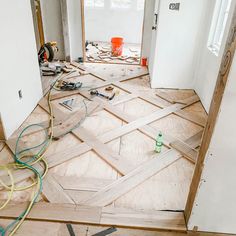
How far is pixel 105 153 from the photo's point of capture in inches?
86.8

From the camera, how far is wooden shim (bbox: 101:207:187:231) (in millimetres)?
1515

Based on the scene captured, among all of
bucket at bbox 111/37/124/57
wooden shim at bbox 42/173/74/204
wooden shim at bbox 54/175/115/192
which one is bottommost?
wooden shim at bbox 54/175/115/192

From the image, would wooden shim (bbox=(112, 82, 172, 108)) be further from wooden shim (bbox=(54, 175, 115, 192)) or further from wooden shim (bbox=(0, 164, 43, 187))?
wooden shim (bbox=(0, 164, 43, 187))

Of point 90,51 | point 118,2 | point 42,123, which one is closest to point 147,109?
point 42,123

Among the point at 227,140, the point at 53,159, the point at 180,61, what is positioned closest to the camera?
the point at 227,140

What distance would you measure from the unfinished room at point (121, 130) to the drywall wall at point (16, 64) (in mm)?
12

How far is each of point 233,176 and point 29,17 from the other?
2705 mm

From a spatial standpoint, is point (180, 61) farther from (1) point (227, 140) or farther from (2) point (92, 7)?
(2) point (92, 7)

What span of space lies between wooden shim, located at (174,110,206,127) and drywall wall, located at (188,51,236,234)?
149 cm

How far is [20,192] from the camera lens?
1768 mm

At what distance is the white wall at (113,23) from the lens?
661 centimetres

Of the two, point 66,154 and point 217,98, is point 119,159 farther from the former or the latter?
point 217,98

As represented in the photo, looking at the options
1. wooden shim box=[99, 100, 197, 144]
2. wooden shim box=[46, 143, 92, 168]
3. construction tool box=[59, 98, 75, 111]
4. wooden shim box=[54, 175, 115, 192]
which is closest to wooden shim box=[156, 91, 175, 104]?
wooden shim box=[99, 100, 197, 144]

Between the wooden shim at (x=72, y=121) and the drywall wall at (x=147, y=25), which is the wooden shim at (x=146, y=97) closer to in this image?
the wooden shim at (x=72, y=121)
